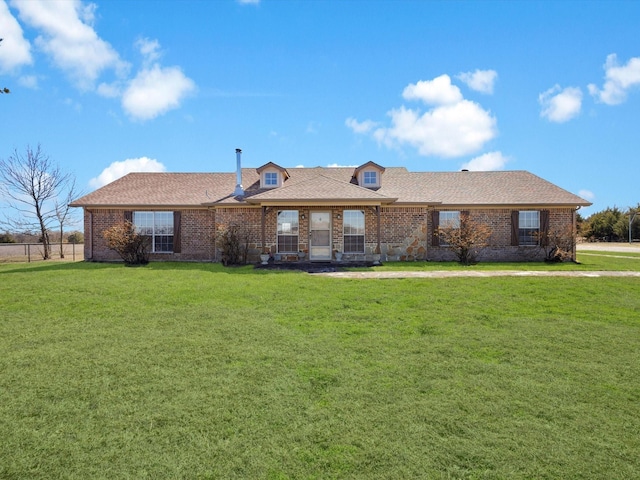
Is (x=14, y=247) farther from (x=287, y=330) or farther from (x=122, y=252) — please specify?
(x=287, y=330)

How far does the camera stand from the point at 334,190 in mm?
15188

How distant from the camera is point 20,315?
6.79 m

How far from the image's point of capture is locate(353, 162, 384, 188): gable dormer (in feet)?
58.2

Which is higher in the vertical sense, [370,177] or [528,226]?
[370,177]

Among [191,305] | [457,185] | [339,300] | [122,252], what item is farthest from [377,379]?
[457,185]

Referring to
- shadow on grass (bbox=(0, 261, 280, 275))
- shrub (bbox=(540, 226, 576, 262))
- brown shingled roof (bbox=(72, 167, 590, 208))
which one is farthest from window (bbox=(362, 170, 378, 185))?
shrub (bbox=(540, 226, 576, 262))

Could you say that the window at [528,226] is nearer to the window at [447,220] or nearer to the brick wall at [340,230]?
the brick wall at [340,230]

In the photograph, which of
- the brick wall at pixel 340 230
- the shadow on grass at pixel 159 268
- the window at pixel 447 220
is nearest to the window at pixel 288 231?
the brick wall at pixel 340 230

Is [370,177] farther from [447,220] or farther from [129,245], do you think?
[129,245]

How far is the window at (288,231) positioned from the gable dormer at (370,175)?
14.3 feet

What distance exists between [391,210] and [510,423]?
1305 cm

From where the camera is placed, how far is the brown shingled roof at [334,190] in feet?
49.5

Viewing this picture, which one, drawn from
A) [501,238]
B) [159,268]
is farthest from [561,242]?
[159,268]

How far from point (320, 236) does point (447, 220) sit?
597cm
